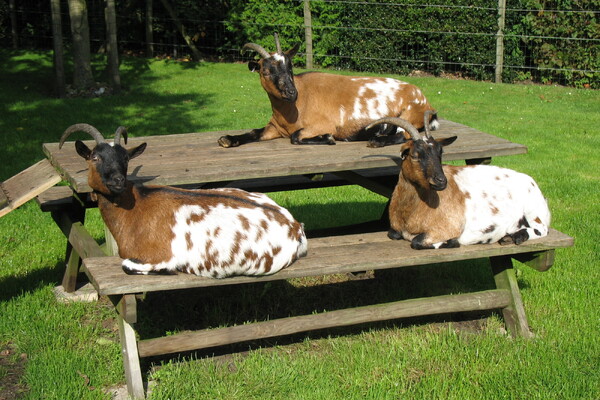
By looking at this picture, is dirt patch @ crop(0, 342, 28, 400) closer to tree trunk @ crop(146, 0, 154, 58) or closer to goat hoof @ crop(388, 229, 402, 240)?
goat hoof @ crop(388, 229, 402, 240)

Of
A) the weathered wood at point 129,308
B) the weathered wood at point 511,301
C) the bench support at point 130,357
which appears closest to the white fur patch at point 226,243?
the weathered wood at point 129,308

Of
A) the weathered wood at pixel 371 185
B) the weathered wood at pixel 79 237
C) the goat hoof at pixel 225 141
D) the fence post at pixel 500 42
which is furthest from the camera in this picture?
the fence post at pixel 500 42

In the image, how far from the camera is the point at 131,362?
468 cm

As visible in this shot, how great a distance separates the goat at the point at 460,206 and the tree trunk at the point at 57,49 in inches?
355

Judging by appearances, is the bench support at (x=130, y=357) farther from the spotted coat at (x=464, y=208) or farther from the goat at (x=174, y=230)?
the spotted coat at (x=464, y=208)

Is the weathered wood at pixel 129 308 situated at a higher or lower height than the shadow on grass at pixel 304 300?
higher

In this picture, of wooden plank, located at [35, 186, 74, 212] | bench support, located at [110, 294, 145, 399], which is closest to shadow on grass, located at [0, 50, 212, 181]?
wooden plank, located at [35, 186, 74, 212]

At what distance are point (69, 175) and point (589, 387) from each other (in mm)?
3771

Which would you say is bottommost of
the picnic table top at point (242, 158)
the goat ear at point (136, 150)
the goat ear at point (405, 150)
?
the picnic table top at point (242, 158)

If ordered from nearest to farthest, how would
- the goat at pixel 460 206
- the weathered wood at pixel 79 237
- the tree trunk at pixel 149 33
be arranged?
the goat at pixel 460 206
the weathered wood at pixel 79 237
the tree trunk at pixel 149 33

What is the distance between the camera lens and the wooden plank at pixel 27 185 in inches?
208

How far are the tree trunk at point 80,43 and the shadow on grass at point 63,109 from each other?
49 cm

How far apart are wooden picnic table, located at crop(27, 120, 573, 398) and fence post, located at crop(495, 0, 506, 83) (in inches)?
394

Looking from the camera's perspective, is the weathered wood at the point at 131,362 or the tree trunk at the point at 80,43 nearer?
the weathered wood at the point at 131,362
